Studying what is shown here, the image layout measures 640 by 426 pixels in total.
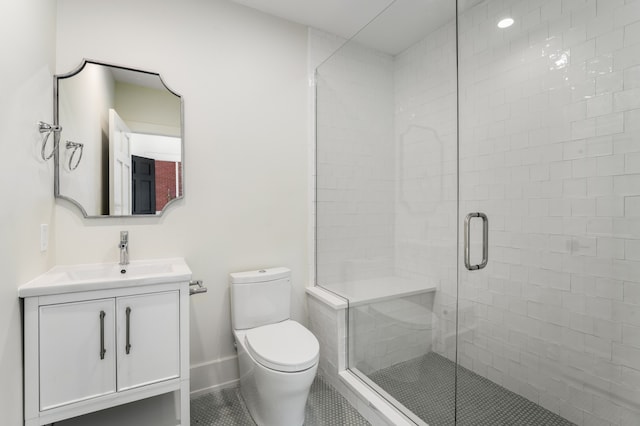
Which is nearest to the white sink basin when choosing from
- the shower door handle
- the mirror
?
the mirror

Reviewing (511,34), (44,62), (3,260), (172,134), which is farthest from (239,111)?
(511,34)

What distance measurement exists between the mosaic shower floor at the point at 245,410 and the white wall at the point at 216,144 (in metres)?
0.13

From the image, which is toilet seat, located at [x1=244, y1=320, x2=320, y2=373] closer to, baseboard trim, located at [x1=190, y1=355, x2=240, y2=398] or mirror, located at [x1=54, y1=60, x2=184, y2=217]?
baseboard trim, located at [x1=190, y1=355, x2=240, y2=398]

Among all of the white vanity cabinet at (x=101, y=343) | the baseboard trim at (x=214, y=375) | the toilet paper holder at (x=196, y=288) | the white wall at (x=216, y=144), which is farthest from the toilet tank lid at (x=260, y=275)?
the baseboard trim at (x=214, y=375)

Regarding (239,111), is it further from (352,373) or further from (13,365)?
(352,373)

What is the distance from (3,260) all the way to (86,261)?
57 cm

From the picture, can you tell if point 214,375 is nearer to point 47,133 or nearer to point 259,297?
point 259,297

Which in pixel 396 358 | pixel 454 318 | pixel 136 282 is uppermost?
pixel 136 282

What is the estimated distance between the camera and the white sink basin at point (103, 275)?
1268 mm

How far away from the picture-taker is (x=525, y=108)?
166 centimetres

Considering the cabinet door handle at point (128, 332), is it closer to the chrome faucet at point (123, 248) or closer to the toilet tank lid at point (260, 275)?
the chrome faucet at point (123, 248)

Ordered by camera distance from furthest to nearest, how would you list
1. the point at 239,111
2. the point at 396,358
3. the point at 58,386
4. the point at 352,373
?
the point at 239,111, the point at 352,373, the point at 396,358, the point at 58,386

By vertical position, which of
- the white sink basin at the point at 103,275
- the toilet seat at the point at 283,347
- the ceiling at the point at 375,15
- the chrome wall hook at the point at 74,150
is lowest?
the toilet seat at the point at 283,347

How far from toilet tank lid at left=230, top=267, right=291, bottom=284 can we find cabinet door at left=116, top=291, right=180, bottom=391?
498 millimetres
